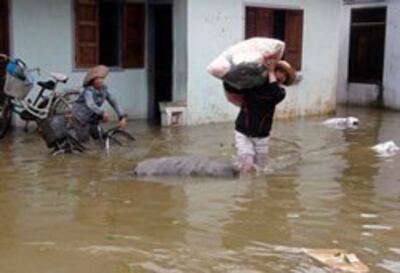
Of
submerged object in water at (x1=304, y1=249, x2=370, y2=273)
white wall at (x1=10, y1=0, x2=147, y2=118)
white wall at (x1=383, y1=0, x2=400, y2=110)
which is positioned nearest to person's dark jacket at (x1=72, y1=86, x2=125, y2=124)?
white wall at (x1=10, y1=0, x2=147, y2=118)

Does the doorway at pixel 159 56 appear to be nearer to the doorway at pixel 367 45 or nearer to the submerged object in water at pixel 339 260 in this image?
the doorway at pixel 367 45

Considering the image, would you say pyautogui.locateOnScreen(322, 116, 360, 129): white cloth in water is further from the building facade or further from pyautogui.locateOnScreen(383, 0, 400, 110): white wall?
pyautogui.locateOnScreen(383, 0, 400, 110): white wall

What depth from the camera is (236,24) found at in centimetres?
1402

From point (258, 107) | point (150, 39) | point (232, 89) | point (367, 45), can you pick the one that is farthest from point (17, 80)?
point (367, 45)

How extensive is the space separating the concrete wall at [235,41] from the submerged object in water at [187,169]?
539 cm

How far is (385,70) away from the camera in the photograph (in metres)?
17.8

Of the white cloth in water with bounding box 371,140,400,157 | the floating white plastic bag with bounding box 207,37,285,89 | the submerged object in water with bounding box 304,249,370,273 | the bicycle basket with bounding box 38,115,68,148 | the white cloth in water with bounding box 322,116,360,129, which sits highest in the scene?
the floating white plastic bag with bounding box 207,37,285,89

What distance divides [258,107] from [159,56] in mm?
7184

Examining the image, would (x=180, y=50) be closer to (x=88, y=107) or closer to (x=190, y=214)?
(x=88, y=107)

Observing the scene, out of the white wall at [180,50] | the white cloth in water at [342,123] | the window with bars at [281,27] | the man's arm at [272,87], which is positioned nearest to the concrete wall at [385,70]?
the window with bars at [281,27]

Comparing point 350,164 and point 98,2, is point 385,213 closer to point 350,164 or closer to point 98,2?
point 350,164

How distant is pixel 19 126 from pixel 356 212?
24.1ft

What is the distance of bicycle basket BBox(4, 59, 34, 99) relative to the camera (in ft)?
34.1

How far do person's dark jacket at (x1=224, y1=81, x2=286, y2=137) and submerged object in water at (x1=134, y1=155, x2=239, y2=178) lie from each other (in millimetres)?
649
